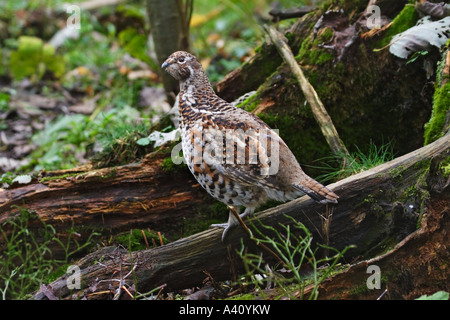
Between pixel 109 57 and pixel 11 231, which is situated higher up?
pixel 109 57

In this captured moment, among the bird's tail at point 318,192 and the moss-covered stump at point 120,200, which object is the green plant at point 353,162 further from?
the moss-covered stump at point 120,200

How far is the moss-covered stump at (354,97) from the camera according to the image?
5.12 m

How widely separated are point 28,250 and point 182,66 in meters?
2.32

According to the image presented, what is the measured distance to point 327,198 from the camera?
3.88 m

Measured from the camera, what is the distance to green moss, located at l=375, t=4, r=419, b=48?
17.1ft

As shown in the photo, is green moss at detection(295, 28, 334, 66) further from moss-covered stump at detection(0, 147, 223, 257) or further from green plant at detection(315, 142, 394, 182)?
moss-covered stump at detection(0, 147, 223, 257)

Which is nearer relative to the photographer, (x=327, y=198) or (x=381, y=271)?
(x=381, y=271)

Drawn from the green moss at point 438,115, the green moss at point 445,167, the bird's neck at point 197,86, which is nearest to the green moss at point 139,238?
the bird's neck at point 197,86

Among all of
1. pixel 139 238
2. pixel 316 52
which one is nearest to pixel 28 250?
pixel 139 238

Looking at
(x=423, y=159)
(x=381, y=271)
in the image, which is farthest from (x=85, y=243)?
(x=423, y=159)

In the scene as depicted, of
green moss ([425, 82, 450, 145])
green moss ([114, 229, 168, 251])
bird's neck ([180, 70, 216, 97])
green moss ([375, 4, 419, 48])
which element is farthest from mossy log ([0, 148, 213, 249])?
green moss ([375, 4, 419, 48])

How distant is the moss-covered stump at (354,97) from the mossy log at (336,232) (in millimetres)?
1021

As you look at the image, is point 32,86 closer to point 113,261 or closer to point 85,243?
point 85,243

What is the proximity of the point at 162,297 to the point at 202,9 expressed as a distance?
29.2ft
